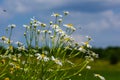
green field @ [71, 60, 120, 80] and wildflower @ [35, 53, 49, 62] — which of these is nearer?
wildflower @ [35, 53, 49, 62]

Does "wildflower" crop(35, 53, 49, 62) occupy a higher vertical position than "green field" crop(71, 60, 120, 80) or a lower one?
higher

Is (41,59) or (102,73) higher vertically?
(41,59)

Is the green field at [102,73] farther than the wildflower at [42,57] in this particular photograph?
Yes

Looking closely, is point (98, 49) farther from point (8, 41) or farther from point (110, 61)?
point (8, 41)

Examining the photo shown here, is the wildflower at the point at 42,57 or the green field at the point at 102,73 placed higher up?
the wildflower at the point at 42,57

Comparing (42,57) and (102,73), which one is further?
(102,73)

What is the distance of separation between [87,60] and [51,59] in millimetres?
1007

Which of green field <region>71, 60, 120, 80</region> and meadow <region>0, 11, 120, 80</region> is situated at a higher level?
meadow <region>0, 11, 120, 80</region>

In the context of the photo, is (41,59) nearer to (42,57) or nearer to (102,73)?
(42,57)

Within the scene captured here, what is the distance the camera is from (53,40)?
661 cm

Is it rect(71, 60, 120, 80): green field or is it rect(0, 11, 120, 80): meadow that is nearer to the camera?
rect(0, 11, 120, 80): meadow

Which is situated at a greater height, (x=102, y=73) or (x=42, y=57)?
(x=42, y=57)

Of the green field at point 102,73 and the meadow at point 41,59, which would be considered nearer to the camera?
the meadow at point 41,59

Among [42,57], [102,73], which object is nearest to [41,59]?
[42,57]
